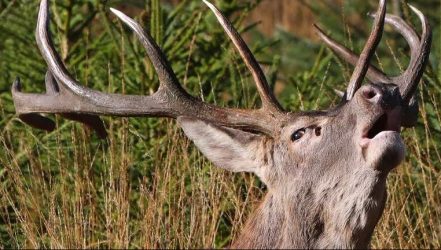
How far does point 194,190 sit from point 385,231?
0.93 m

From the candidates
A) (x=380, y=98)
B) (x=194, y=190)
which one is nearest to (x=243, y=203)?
(x=194, y=190)

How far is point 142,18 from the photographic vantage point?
8.30 m

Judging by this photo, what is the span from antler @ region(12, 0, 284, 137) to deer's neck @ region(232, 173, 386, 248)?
345mm

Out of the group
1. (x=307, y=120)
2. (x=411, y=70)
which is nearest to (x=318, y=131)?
(x=307, y=120)

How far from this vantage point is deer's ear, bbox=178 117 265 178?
19.8 ft

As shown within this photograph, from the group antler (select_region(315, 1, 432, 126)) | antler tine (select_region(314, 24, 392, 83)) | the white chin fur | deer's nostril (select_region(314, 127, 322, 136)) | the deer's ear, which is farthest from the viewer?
antler tine (select_region(314, 24, 392, 83))

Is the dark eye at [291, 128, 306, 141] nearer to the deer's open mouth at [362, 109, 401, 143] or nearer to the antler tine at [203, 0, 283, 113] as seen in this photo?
the antler tine at [203, 0, 283, 113]

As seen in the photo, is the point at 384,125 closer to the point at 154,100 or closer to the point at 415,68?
the point at 415,68

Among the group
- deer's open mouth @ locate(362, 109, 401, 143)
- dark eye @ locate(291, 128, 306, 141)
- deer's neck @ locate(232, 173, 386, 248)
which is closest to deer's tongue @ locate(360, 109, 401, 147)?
deer's open mouth @ locate(362, 109, 401, 143)

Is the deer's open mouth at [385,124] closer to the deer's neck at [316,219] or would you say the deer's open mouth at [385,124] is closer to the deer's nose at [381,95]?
the deer's nose at [381,95]

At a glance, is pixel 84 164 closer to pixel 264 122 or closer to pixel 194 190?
pixel 194 190

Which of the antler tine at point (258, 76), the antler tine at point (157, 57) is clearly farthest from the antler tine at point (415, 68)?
the antler tine at point (157, 57)

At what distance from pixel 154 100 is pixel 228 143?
1.13 ft

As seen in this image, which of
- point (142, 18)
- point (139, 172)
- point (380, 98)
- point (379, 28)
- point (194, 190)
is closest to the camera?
point (380, 98)
